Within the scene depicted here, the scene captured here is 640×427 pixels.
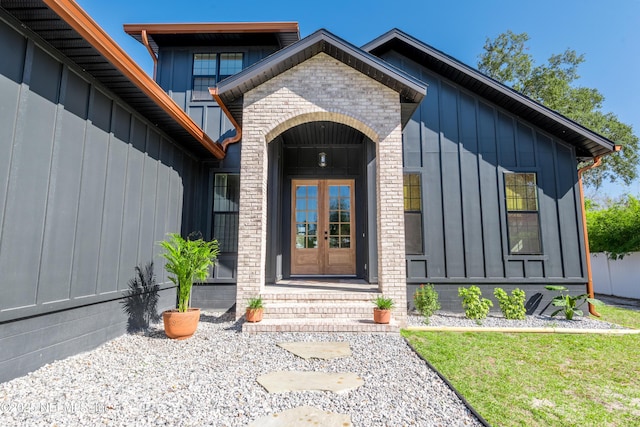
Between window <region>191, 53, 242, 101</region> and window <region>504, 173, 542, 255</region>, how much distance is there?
21.3 ft

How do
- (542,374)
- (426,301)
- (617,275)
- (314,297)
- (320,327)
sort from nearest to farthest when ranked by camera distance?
(542,374), (320,327), (314,297), (426,301), (617,275)

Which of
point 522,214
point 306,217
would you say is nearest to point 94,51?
point 306,217

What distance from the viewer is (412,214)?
6.21 metres

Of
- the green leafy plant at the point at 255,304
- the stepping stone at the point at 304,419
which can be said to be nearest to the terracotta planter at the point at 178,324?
the green leafy plant at the point at 255,304

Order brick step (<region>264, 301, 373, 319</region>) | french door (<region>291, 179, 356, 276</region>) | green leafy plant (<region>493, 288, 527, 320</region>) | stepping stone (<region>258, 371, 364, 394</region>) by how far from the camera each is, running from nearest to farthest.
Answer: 1. stepping stone (<region>258, 371, 364, 394</region>)
2. brick step (<region>264, 301, 373, 319</region>)
3. green leafy plant (<region>493, 288, 527, 320</region>)
4. french door (<region>291, 179, 356, 276</region>)

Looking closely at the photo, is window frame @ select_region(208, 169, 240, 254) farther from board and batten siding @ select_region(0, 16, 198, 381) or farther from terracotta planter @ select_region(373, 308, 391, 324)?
terracotta planter @ select_region(373, 308, 391, 324)

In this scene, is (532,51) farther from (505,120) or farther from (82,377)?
(82,377)

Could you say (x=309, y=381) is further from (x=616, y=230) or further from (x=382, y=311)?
(x=616, y=230)

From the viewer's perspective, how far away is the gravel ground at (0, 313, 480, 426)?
2205 mm

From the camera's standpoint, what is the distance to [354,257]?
7672 mm

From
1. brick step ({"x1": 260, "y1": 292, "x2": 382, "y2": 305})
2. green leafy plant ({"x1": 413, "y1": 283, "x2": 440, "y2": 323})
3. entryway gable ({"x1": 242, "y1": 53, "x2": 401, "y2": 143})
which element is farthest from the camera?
green leafy plant ({"x1": 413, "y1": 283, "x2": 440, "y2": 323})

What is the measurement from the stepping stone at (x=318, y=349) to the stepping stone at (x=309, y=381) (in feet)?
1.49

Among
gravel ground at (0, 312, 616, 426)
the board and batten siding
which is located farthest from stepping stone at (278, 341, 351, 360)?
the board and batten siding

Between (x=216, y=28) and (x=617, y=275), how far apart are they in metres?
12.4
